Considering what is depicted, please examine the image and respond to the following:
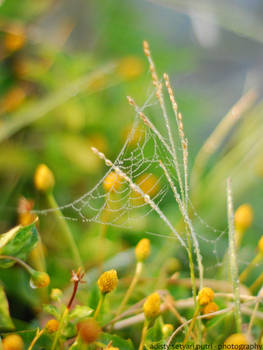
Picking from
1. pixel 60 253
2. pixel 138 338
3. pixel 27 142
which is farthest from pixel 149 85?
pixel 138 338

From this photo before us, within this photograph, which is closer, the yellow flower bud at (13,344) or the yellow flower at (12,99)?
the yellow flower bud at (13,344)

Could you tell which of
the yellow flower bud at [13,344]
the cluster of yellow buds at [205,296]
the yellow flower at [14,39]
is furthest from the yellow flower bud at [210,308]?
the yellow flower at [14,39]

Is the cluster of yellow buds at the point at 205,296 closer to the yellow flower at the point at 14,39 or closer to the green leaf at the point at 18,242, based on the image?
the green leaf at the point at 18,242

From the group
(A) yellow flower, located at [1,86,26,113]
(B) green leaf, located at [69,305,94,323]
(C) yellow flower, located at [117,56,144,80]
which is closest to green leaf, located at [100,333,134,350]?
(B) green leaf, located at [69,305,94,323]

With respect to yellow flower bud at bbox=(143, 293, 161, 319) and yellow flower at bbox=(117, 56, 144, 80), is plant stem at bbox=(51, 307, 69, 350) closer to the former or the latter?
yellow flower bud at bbox=(143, 293, 161, 319)

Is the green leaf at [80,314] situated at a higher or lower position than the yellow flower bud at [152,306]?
lower
